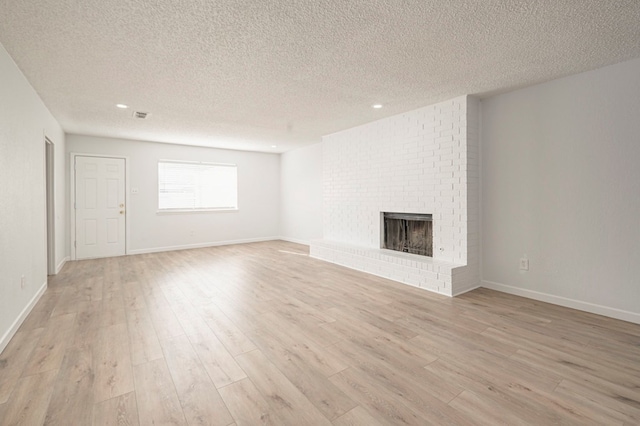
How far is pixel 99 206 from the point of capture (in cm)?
600

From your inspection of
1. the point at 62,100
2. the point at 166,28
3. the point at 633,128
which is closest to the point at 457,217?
the point at 633,128

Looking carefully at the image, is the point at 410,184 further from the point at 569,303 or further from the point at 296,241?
the point at 296,241

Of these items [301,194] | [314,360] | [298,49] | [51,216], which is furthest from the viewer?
[301,194]

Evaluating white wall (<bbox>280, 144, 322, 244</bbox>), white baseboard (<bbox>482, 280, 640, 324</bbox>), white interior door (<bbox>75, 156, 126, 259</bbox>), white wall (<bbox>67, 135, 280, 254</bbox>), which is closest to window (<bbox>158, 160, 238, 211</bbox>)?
white wall (<bbox>67, 135, 280, 254</bbox>)

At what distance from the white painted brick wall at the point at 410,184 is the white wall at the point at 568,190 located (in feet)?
0.90

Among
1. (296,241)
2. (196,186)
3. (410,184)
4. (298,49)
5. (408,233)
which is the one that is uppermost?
(298,49)

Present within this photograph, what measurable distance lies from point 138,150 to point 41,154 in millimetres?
2818

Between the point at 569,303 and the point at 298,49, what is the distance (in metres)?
3.76

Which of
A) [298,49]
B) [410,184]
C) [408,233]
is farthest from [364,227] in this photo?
[298,49]

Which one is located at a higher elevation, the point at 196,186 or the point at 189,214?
the point at 196,186

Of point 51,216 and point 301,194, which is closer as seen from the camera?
point 51,216

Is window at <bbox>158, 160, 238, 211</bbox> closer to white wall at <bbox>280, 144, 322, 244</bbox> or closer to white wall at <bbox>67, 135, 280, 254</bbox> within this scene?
white wall at <bbox>67, 135, 280, 254</bbox>

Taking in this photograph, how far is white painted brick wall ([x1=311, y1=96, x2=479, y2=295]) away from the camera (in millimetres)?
3803

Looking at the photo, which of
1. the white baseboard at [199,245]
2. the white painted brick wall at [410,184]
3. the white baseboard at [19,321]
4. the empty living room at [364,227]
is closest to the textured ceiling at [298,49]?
the empty living room at [364,227]
